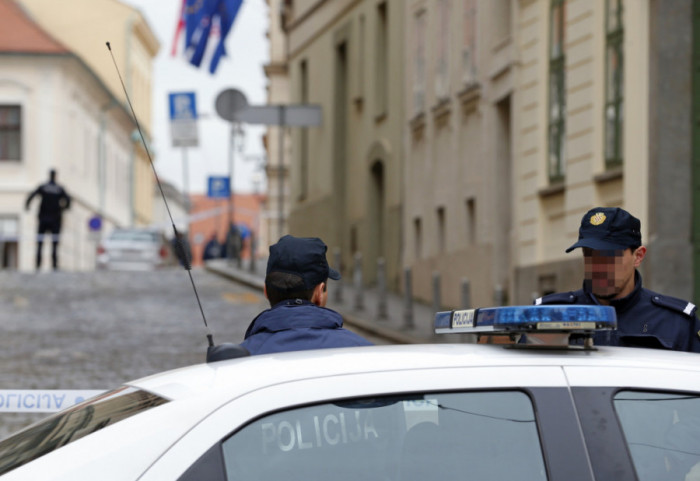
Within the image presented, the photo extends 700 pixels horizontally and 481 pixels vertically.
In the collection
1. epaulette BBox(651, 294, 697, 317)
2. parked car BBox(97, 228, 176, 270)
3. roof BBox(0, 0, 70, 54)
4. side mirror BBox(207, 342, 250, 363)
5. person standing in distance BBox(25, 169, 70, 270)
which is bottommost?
parked car BBox(97, 228, 176, 270)

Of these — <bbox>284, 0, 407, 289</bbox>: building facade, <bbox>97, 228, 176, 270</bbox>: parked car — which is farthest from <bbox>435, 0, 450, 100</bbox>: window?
<bbox>97, 228, 176, 270</bbox>: parked car

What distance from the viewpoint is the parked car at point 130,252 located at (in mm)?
39938

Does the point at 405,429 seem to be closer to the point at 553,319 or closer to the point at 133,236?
the point at 553,319

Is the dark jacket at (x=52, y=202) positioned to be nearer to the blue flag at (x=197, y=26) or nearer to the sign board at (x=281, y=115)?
the blue flag at (x=197, y=26)

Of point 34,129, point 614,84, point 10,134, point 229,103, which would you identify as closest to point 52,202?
point 229,103

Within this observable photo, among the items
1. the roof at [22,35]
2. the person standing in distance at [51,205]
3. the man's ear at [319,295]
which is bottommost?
the man's ear at [319,295]

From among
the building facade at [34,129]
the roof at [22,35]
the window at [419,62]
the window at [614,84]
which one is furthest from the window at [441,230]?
the roof at [22,35]

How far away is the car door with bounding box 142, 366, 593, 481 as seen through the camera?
336 cm

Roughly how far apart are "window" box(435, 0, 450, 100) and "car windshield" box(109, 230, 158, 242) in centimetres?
1632

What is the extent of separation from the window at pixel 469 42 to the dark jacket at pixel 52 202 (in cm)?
1006

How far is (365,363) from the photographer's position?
11.5ft

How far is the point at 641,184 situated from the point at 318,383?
1402cm

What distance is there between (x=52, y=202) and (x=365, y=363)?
92.6ft

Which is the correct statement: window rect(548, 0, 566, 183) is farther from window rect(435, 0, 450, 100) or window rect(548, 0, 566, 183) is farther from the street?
window rect(435, 0, 450, 100)
